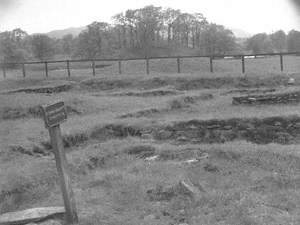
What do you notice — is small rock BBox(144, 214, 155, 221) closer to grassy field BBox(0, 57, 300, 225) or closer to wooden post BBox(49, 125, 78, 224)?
grassy field BBox(0, 57, 300, 225)

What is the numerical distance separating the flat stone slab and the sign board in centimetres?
115

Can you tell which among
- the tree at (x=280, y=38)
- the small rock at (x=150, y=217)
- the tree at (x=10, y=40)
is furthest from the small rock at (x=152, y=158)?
the tree at (x=10, y=40)

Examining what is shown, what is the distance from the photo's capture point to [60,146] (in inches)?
210

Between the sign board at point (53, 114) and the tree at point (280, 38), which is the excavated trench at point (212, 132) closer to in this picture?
the tree at point (280, 38)

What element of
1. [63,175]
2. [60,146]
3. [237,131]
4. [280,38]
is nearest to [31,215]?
[63,175]

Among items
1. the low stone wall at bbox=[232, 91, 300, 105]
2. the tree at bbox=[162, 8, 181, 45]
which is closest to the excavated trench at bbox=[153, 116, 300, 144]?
the low stone wall at bbox=[232, 91, 300, 105]

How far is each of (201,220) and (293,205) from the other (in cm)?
125

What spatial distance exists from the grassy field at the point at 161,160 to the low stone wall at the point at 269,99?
0.28 metres

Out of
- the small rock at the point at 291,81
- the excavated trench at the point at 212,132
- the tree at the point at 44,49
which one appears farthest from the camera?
the tree at the point at 44,49

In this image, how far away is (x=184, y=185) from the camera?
21.1ft

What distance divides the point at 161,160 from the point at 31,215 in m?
3.58

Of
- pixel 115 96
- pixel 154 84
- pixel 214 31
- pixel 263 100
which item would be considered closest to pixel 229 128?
pixel 263 100

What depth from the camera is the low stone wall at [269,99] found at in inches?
540

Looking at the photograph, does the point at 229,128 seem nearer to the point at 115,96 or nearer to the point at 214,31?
the point at 115,96
